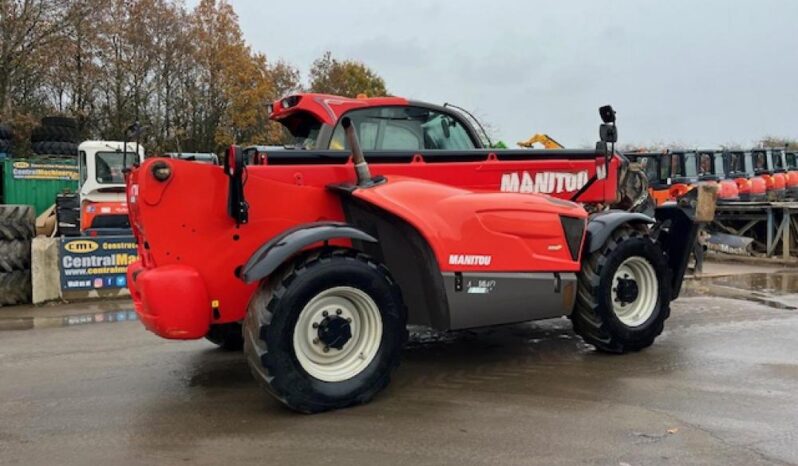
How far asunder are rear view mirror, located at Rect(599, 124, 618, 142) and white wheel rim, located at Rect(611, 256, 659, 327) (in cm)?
119

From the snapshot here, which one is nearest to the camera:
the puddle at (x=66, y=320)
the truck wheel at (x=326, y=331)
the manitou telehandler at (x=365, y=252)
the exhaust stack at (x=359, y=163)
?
the truck wheel at (x=326, y=331)

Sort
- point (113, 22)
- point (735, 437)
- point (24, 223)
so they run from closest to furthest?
point (735, 437)
point (24, 223)
point (113, 22)

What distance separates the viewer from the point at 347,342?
480cm

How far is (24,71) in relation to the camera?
84.4 feet

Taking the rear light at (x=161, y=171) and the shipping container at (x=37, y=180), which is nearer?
the rear light at (x=161, y=171)

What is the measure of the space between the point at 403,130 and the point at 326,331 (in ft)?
7.69

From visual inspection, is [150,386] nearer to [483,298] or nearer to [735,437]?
[483,298]

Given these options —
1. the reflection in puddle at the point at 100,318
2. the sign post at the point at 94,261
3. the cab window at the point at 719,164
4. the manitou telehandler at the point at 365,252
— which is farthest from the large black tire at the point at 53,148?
the cab window at the point at 719,164

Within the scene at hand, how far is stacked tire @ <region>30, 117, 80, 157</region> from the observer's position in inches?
874

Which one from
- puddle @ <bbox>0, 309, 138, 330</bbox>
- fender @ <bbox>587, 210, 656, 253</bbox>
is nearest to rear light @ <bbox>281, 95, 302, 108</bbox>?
fender @ <bbox>587, 210, 656, 253</bbox>

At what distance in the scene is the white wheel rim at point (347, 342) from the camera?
15.3 ft

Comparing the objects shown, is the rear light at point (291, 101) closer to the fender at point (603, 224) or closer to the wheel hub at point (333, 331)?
the wheel hub at point (333, 331)

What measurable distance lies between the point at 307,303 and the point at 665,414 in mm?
2523

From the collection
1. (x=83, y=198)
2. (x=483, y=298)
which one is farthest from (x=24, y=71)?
(x=483, y=298)
